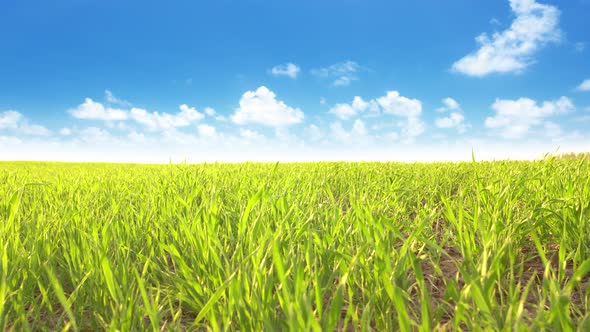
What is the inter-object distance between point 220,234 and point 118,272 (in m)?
0.54

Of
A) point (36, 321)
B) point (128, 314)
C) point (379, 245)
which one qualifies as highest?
point (379, 245)

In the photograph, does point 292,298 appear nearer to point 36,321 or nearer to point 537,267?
point 36,321

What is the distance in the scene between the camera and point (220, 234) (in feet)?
6.23

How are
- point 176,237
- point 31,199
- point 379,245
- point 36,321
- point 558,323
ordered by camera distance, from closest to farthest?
1. point 558,323
2. point 379,245
3. point 36,321
4. point 176,237
5. point 31,199

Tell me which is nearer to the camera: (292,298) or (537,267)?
(292,298)

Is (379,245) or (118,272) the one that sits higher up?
(379,245)

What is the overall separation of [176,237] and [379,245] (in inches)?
36.9

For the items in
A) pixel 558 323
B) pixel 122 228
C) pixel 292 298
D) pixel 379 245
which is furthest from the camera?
pixel 122 228

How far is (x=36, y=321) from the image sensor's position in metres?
1.42

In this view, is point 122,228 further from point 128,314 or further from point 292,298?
point 292,298

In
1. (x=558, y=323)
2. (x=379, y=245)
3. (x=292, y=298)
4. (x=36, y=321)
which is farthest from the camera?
(x=36, y=321)

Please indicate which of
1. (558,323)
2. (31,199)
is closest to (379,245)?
(558,323)

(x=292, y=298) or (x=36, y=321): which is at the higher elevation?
(x=292, y=298)

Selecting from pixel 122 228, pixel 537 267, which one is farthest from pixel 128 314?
pixel 537 267
